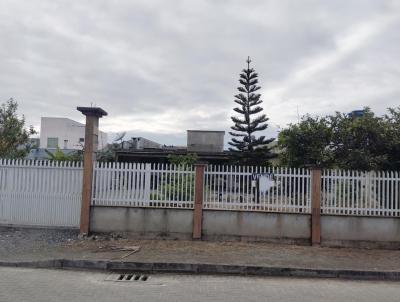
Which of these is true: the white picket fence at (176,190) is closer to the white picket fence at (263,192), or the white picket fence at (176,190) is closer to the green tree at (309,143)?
the white picket fence at (263,192)

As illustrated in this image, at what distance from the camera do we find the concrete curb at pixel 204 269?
8.10 m

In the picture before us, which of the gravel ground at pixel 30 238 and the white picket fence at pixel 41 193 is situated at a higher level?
the white picket fence at pixel 41 193

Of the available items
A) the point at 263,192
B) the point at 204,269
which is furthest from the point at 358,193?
the point at 204,269

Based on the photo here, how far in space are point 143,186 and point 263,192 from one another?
2998mm

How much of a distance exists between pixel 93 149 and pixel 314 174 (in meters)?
5.62

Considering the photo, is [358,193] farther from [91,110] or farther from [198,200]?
[91,110]

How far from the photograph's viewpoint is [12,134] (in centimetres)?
1725

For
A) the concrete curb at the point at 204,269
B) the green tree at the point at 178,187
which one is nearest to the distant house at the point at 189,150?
the green tree at the point at 178,187

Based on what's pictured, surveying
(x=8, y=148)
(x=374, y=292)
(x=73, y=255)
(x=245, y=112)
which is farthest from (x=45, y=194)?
(x=245, y=112)

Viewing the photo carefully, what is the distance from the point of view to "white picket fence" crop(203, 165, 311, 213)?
10812 mm

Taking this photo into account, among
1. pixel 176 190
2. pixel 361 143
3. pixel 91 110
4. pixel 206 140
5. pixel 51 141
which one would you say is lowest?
pixel 176 190

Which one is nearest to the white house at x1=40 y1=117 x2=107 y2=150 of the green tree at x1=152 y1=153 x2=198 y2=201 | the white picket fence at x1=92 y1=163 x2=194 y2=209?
the white picket fence at x1=92 y1=163 x2=194 y2=209

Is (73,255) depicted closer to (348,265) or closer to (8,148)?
(348,265)

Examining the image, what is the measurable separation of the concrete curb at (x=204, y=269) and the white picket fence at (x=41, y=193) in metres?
2.99
